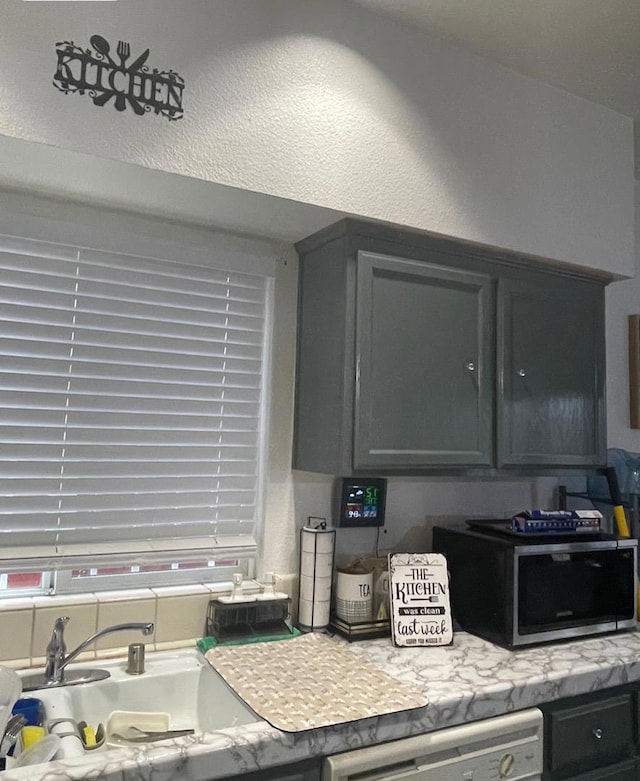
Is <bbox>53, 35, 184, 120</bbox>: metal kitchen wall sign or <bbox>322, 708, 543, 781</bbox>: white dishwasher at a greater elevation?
<bbox>53, 35, 184, 120</bbox>: metal kitchen wall sign

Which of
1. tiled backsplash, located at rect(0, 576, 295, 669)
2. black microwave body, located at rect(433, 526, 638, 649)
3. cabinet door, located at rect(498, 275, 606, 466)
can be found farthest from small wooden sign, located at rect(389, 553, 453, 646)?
tiled backsplash, located at rect(0, 576, 295, 669)

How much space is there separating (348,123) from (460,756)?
1.61 meters


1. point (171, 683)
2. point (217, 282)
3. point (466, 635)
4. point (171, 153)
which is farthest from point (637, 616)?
point (171, 153)

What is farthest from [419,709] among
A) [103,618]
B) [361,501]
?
[103,618]

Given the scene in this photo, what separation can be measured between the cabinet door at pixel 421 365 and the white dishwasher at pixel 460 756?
2.24 feet

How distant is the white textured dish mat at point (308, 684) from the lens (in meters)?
1.36

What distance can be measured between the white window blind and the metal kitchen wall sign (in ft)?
1.58

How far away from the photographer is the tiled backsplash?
63.7 inches

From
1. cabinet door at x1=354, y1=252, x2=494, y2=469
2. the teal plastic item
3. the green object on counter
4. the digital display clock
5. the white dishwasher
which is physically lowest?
the white dishwasher

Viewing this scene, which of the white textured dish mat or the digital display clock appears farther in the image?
the digital display clock

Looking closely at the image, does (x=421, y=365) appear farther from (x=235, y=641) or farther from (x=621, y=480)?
(x=621, y=480)

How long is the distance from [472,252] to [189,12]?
1040 millimetres

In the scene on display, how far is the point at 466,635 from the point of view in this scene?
1.95 metres

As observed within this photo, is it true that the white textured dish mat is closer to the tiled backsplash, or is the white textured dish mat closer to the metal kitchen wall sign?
the tiled backsplash
